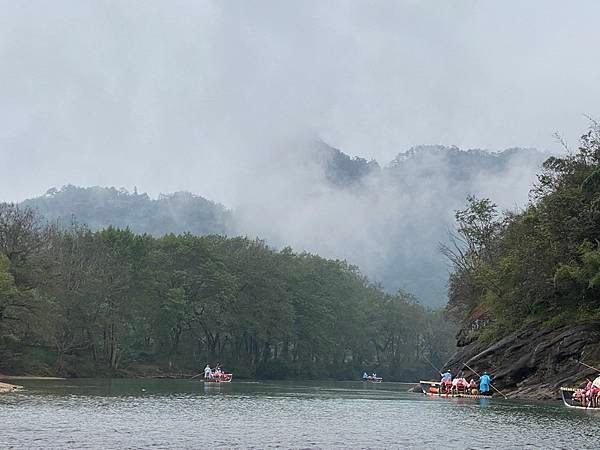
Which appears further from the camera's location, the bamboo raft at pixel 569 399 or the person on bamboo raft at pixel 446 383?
the person on bamboo raft at pixel 446 383

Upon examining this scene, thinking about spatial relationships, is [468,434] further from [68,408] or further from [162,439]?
[68,408]

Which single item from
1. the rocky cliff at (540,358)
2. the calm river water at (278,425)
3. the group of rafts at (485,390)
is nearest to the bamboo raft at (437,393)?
the group of rafts at (485,390)

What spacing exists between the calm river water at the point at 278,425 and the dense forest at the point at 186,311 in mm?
44441

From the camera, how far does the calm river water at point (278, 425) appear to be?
30.7 metres

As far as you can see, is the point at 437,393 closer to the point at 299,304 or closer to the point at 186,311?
the point at 186,311

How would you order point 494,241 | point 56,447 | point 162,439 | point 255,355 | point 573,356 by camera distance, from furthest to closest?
1. point 255,355
2. point 494,241
3. point 573,356
4. point 162,439
5. point 56,447

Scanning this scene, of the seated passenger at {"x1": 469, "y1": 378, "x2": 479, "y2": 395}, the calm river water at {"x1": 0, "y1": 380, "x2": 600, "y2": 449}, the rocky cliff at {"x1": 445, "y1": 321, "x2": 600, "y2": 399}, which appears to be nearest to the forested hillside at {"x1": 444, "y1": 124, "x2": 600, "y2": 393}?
the rocky cliff at {"x1": 445, "y1": 321, "x2": 600, "y2": 399}

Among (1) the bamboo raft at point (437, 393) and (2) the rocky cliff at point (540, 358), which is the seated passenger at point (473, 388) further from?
(2) the rocky cliff at point (540, 358)

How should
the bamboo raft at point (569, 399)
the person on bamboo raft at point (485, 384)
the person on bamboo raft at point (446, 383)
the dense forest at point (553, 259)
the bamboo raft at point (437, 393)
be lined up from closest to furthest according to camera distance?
the bamboo raft at point (569, 399)
the dense forest at point (553, 259)
the person on bamboo raft at point (485, 384)
the bamboo raft at point (437, 393)
the person on bamboo raft at point (446, 383)

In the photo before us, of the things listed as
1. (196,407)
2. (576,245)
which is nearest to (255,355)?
(576,245)

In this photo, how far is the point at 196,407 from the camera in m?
51.3

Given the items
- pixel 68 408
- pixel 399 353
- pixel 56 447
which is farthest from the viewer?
pixel 399 353

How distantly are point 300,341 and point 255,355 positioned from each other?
8776 mm

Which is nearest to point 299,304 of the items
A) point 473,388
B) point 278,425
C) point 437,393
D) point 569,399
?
point 437,393
